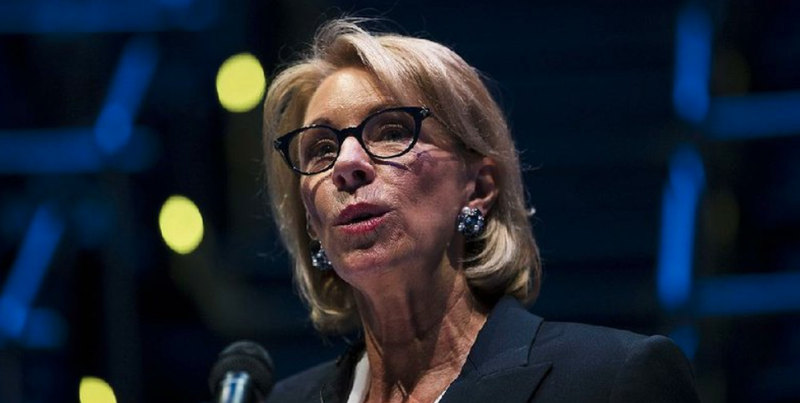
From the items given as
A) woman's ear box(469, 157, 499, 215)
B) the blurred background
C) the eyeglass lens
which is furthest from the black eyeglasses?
the blurred background

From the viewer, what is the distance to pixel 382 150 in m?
2.23

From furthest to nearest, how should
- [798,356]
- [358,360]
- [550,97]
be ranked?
[550,97] → [798,356] → [358,360]

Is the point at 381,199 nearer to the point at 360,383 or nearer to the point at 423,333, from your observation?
the point at 423,333

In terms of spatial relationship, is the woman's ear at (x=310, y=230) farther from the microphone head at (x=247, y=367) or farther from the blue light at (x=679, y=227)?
the blue light at (x=679, y=227)

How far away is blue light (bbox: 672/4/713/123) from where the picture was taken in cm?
361

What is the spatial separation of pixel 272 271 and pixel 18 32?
1072 millimetres

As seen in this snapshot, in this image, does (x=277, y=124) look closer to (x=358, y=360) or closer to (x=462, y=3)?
(x=358, y=360)

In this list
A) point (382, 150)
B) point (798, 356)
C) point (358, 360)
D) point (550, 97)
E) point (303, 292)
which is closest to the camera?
point (382, 150)


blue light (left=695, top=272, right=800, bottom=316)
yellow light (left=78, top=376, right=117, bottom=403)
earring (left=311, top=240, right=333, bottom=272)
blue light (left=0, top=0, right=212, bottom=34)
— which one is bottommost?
yellow light (left=78, top=376, right=117, bottom=403)

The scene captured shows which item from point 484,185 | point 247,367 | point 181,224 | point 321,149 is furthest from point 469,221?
point 181,224

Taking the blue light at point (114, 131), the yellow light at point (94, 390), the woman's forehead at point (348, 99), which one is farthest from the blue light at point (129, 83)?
the woman's forehead at point (348, 99)

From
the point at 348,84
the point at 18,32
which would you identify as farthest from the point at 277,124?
the point at 18,32

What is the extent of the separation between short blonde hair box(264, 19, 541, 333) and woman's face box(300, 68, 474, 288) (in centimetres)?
4

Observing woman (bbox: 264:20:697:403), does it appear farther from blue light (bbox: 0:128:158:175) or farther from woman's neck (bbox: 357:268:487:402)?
blue light (bbox: 0:128:158:175)
